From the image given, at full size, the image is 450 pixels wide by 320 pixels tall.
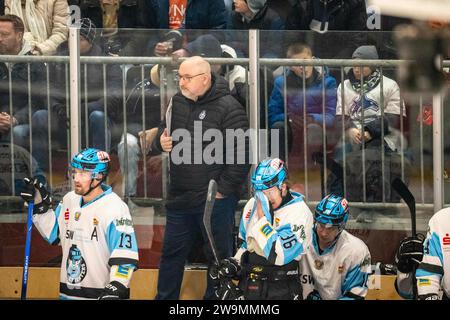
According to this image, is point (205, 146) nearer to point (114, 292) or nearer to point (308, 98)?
point (308, 98)

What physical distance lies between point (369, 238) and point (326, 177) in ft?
1.56

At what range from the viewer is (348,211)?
5.89 meters

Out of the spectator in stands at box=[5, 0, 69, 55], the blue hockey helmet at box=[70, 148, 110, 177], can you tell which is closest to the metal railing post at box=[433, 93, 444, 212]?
the blue hockey helmet at box=[70, 148, 110, 177]

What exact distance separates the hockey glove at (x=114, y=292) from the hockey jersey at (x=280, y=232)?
Result: 2.33ft

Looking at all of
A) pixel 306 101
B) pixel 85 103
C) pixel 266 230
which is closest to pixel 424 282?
pixel 266 230

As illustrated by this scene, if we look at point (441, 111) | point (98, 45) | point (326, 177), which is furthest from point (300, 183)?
point (98, 45)

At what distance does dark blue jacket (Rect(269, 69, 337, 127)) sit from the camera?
5996 millimetres

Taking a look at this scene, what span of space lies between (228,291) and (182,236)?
21.4 inches

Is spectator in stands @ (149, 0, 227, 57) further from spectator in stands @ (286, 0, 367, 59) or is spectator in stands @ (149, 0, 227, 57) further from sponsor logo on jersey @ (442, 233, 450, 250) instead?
sponsor logo on jersey @ (442, 233, 450, 250)

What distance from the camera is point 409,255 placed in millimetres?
5762

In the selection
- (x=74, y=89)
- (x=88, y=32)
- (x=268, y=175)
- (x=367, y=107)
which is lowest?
(x=268, y=175)

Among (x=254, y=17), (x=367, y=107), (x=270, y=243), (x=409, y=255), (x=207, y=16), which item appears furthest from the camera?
(x=254, y=17)

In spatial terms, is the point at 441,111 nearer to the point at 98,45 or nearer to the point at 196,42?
the point at 196,42
